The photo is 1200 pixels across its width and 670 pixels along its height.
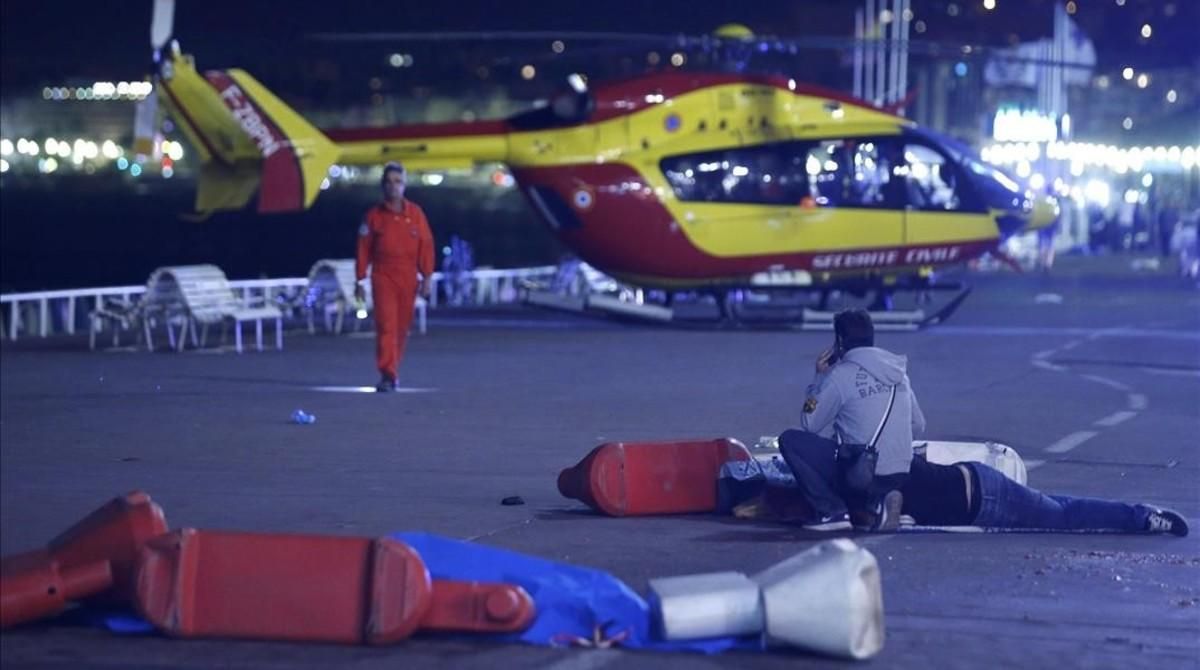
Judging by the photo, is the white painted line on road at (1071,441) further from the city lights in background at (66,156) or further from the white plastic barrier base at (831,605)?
the city lights in background at (66,156)

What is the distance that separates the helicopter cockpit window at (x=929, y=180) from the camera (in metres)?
28.4

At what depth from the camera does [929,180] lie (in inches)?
1129

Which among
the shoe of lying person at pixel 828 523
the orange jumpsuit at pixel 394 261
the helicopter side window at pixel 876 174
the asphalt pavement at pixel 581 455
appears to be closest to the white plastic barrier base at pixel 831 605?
the asphalt pavement at pixel 581 455

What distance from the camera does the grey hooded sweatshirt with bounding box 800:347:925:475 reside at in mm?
10195

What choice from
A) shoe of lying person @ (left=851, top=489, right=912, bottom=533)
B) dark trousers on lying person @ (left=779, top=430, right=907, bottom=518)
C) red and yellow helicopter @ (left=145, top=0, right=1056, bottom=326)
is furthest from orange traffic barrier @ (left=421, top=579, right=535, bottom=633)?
red and yellow helicopter @ (left=145, top=0, right=1056, bottom=326)

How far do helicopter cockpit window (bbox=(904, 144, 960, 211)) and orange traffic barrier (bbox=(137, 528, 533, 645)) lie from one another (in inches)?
845

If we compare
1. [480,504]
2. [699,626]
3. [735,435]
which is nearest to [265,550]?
[699,626]

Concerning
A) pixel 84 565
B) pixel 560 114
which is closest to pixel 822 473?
pixel 84 565

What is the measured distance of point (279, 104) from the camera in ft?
87.6

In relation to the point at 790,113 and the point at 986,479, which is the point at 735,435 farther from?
the point at 790,113

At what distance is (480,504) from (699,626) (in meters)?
3.96

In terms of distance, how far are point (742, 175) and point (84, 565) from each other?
2066 cm

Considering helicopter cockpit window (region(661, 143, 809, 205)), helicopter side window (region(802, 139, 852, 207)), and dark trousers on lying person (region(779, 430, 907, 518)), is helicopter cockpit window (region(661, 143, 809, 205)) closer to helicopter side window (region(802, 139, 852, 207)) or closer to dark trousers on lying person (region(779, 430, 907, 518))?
helicopter side window (region(802, 139, 852, 207))

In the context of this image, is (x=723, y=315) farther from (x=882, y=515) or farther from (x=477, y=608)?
(x=477, y=608)
